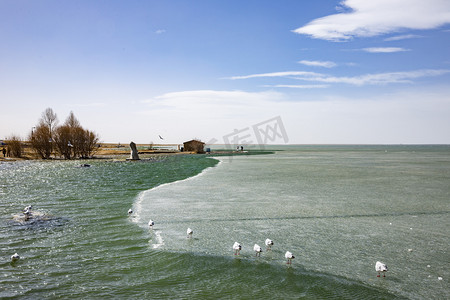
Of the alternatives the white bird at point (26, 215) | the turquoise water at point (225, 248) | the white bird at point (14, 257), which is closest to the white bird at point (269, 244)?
the turquoise water at point (225, 248)

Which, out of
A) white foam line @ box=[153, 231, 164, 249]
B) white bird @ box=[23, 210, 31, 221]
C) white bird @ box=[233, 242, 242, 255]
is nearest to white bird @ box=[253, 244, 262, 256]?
white bird @ box=[233, 242, 242, 255]

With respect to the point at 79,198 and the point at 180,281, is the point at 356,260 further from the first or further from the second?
the point at 79,198

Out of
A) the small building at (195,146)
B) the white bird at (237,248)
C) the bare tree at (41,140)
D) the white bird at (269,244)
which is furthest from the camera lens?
the small building at (195,146)

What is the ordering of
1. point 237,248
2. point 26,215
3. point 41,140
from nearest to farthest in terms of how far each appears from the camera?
point 237,248 → point 26,215 → point 41,140

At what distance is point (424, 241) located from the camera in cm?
881

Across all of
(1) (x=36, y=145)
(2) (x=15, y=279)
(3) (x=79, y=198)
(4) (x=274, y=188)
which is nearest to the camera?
(2) (x=15, y=279)

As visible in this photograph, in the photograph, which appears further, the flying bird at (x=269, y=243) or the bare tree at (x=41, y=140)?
the bare tree at (x=41, y=140)

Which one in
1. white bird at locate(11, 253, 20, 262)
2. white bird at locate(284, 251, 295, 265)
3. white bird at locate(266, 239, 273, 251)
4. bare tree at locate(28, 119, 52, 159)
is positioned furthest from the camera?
bare tree at locate(28, 119, 52, 159)

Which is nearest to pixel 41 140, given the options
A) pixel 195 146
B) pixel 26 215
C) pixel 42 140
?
pixel 42 140

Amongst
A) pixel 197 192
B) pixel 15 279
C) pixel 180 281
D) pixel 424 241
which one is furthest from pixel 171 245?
pixel 197 192

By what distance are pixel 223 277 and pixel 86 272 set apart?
2958 mm

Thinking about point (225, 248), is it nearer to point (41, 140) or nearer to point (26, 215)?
point (26, 215)

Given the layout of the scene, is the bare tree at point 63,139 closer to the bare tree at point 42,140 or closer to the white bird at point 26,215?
the bare tree at point 42,140

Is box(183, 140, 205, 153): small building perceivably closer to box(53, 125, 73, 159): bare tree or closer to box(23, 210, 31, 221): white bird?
→ box(53, 125, 73, 159): bare tree
